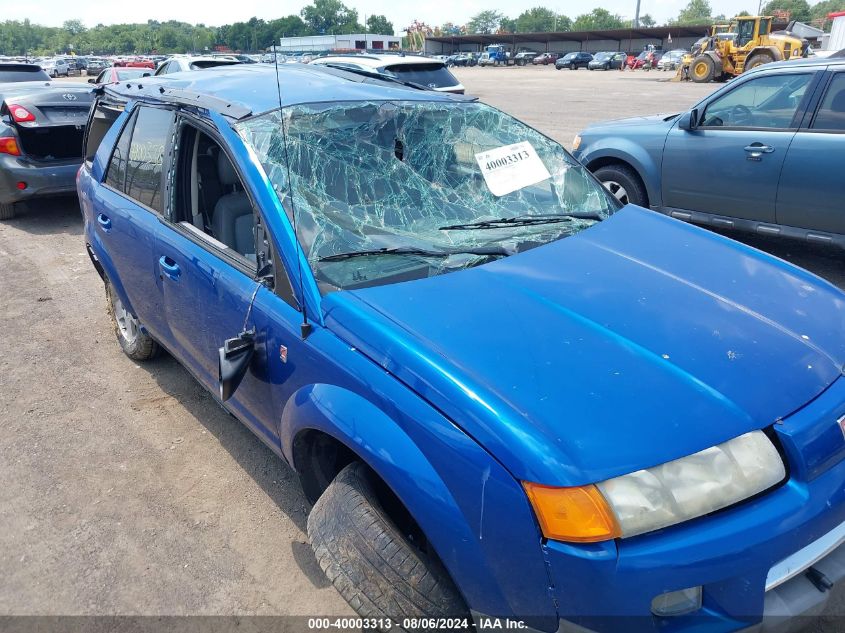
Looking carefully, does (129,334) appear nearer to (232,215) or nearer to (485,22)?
(232,215)

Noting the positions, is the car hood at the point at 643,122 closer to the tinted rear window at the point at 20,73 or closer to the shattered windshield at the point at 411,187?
the shattered windshield at the point at 411,187

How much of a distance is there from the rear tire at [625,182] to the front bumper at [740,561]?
4.79 m

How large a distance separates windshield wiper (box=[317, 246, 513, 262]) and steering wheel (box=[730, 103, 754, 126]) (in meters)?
4.16

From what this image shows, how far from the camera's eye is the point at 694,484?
169 centimetres

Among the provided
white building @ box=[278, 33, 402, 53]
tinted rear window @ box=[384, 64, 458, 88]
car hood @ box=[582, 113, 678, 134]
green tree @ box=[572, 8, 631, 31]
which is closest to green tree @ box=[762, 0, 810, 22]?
green tree @ box=[572, 8, 631, 31]

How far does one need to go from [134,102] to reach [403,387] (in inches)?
107

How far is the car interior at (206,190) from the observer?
3.03m

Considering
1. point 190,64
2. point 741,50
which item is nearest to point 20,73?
point 190,64

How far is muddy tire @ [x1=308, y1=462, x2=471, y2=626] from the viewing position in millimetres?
1975

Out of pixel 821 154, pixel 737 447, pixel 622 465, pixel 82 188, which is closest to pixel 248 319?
pixel 622 465

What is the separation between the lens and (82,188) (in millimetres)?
4195

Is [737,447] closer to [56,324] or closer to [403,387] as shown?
[403,387]

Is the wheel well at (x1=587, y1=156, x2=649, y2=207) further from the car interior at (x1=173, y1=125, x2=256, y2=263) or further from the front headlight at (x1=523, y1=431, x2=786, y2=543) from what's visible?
the front headlight at (x1=523, y1=431, x2=786, y2=543)

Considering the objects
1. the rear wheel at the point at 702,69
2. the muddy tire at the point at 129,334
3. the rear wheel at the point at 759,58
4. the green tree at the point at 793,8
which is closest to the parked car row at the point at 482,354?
the muddy tire at the point at 129,334
